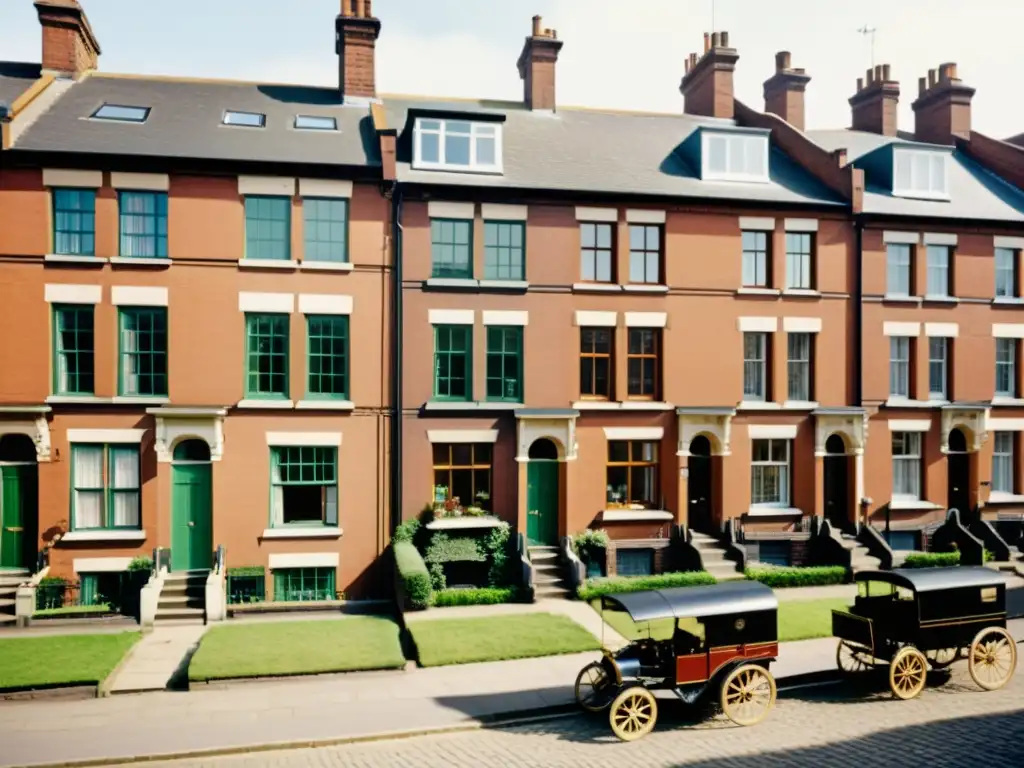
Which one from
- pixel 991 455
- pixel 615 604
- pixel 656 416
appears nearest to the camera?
pixel 615 604

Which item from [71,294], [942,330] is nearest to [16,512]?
[71,294]

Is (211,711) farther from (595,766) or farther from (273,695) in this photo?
(595,766)

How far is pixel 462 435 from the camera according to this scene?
22.1 meters

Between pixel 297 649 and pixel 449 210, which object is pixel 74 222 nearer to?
pixel 449 210

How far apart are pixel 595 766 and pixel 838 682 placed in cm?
610

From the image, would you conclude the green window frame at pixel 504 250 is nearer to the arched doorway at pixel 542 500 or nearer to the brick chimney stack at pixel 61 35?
the arched doorway at pixel 542 500

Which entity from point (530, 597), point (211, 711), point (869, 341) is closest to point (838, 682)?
point (530, 597)

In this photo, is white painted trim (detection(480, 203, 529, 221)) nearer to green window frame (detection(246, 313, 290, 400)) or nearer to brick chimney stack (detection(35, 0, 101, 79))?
green window frame (detection(246, 313, 290, 400))

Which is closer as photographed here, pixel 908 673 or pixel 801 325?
pixel 908 673

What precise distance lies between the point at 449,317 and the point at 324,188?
15.9ft

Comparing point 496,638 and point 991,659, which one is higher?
point 991,659

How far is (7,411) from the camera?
782 inches

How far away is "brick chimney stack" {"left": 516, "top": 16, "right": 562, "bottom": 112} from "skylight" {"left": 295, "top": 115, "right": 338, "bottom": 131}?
716 cm

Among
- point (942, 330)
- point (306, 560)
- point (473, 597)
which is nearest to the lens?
point (473, 597)
